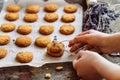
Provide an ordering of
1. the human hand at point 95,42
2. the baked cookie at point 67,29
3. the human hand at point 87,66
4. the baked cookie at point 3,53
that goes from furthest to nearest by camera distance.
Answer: the baked cookie at point 67,29, the baked cookie at point 3,53, the human hand at point 95,42, the human hand at point 87,66

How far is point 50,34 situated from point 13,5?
34cm

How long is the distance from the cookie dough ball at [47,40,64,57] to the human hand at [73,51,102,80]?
16cm

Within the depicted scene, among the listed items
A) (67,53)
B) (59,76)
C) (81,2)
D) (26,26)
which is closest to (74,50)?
(67,53)

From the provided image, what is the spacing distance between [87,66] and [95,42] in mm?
145

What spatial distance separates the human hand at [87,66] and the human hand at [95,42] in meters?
0.09

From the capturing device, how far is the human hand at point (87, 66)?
0.93 meters

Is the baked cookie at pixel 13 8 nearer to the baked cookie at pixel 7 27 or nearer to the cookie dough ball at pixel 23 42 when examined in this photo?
the baked cookie at pixel 7 27

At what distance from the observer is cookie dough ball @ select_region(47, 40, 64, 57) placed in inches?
45.4

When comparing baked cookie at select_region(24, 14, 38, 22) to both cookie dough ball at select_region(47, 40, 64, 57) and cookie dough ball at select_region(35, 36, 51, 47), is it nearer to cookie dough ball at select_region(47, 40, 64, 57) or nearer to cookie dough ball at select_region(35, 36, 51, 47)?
cookie dough ball at select_region(35, 36, 51, 47)

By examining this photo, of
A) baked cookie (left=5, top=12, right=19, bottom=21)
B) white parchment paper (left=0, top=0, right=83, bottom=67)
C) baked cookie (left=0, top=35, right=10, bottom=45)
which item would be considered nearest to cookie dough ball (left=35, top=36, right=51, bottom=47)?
white parchment paper (left=0, top=0, right=83, bottom=67)

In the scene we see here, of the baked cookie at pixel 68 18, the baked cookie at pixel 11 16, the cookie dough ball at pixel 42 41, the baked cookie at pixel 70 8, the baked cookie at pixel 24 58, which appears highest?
the baked cookie at pixel 70 8

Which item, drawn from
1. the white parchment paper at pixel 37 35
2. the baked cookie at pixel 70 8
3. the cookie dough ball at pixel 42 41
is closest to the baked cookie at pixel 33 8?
the white parchment paper at pixel 37 35

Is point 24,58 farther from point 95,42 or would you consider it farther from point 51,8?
point 51,8

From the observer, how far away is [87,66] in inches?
37.6
